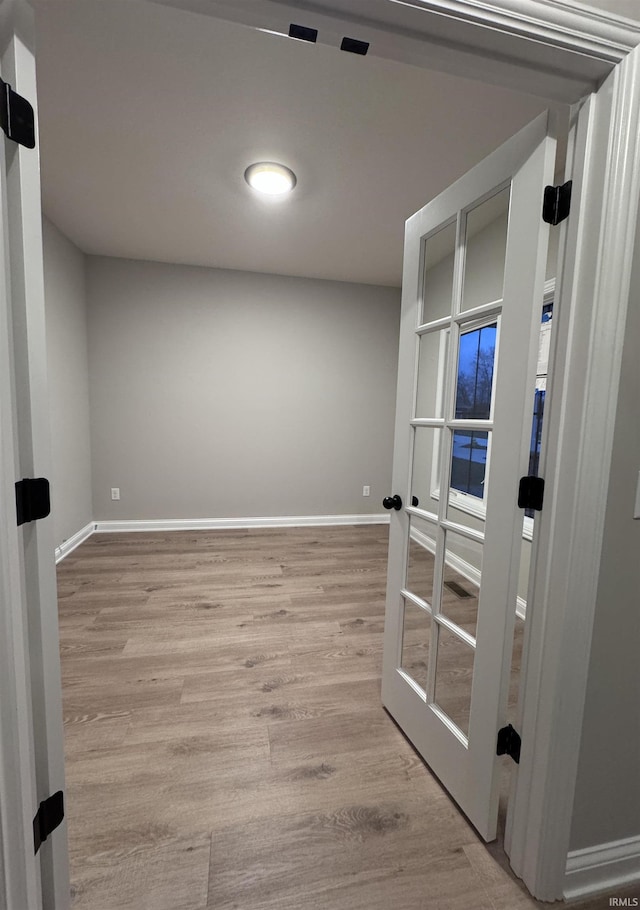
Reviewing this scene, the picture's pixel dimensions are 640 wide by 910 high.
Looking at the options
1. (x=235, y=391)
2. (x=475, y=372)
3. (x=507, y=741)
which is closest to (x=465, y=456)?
(x=475, y=372)

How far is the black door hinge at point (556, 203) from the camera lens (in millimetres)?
935

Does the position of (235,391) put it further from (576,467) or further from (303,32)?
(576,467)

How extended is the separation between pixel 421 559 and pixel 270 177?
2.29 meters

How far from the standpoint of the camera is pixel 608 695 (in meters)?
1.03

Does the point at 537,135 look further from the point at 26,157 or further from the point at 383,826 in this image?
the point at 383,826

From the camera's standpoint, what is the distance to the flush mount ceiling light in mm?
2252

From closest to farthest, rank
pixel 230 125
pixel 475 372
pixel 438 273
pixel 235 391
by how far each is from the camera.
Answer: pixel 475 372
pixel 438 273
pixel 230 125
pixel 235 391

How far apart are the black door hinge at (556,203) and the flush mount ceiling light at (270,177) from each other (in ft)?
5.95

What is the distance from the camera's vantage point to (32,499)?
0.81 meters

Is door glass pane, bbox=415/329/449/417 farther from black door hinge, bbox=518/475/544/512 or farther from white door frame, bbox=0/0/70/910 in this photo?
white door frame, bbox=0/0/70/910

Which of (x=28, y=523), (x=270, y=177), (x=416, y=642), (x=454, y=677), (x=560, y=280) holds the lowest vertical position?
(x=454, y=677)

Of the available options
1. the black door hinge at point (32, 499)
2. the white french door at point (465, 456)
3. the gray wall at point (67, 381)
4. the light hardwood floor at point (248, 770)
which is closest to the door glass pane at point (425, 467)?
the white french door at point (465, 456)

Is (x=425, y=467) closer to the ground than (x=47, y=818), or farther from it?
farther from it

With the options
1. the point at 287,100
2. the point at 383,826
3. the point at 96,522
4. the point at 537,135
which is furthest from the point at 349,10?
the point at 96,522
